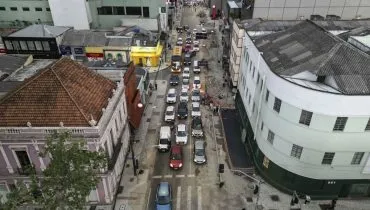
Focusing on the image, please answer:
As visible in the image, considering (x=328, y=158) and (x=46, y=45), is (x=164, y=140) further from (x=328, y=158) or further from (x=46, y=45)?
(x=46, y=45)

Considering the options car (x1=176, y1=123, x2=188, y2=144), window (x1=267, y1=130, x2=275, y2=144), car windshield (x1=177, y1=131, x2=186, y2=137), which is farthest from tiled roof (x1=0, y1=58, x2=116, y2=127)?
window (x1=267, y1=130, x2=275, y2=144)

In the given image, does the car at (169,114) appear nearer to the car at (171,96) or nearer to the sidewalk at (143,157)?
the sidewalk at (143,157)

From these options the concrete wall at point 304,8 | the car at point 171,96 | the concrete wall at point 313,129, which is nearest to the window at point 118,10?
the car at point 171,96

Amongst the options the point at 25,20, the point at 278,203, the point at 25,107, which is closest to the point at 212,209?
the point at 278,203

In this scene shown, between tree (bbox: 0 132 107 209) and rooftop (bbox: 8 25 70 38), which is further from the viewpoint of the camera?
rooftop (bbox: 8 25 70 38)

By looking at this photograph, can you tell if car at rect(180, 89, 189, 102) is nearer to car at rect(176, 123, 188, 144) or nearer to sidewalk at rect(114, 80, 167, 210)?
sidewalk at rect(114, 80, 167, 210)

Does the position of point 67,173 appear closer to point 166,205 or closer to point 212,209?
point 166,205
